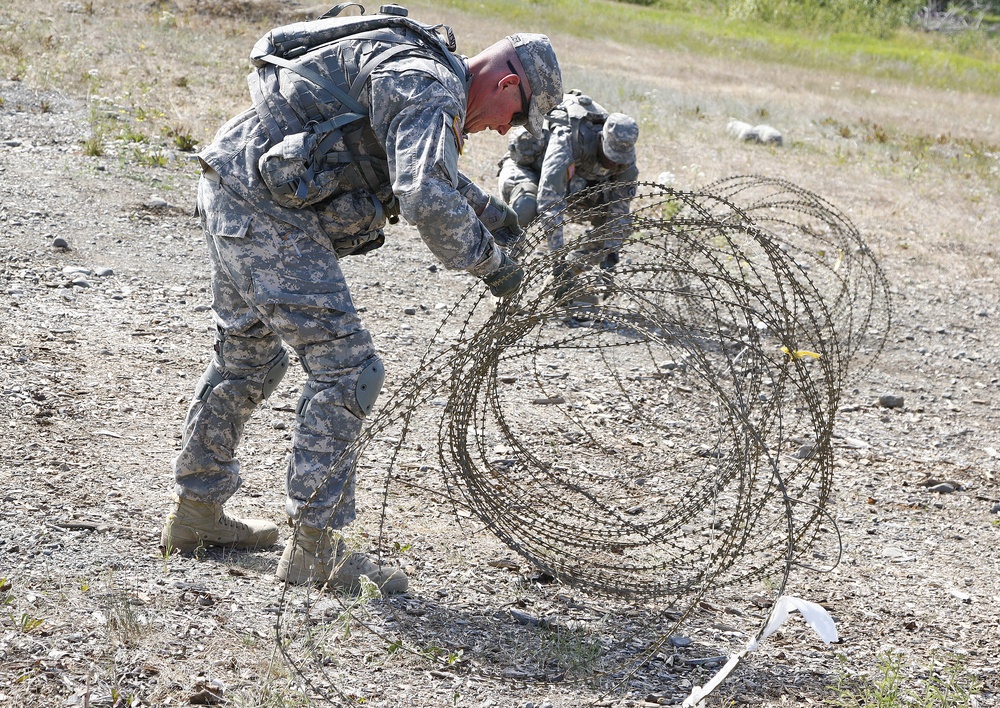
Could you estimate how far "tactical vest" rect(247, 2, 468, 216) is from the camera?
2.87 meters

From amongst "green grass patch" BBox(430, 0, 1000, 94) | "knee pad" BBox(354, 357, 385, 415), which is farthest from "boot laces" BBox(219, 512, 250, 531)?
"green grass patch" BBox(430, 0, 1000, 94)

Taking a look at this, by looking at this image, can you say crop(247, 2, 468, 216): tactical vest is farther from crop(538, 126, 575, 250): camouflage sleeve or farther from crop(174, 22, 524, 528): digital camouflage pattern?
crop(538, 126, 575, 250): camouflage sleeve

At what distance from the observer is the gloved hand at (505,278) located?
10.1 ft

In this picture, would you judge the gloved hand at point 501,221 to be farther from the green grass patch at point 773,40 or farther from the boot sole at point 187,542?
the green grass patch at point 773,40

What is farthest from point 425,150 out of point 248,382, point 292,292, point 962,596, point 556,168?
point 556,168

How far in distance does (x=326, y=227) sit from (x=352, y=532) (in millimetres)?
996

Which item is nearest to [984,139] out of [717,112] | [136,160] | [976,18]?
[717,112]

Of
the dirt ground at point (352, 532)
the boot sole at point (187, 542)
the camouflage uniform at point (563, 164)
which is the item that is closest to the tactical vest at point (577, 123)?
the camouflage uniform at point (563, 164)

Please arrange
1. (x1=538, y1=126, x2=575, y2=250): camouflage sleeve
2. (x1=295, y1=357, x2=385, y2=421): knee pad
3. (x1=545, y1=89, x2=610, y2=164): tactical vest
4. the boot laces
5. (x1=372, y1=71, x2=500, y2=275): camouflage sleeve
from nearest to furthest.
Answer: (x1=372, y1=71, x2=500, y2=275): camouflage sleeve, (x1=295, y1=357, x2=385, y2=421): knee pad, the boot laces, (x1=538, y1=126, x2=575, y2=250): camouflage sleeve, (x1=545, y1=89, x2=610, y2=164): tactical vest

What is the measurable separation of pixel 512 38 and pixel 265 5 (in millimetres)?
15951

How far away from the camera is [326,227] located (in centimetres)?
307

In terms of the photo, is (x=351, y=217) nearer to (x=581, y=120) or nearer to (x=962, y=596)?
(x=962, y=596)

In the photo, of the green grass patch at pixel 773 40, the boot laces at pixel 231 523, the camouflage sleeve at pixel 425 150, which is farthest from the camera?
the green grass patch at pixel 773 40

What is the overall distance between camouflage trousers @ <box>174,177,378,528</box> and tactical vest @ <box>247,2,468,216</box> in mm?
167
